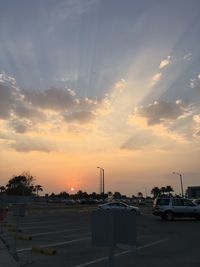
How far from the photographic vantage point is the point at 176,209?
40.2 metres

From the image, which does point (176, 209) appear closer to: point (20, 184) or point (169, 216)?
point (169, 216)

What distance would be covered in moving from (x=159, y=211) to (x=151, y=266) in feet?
90.4

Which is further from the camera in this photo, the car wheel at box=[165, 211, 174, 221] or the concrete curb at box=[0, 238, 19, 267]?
the car wheel at box=[165, 211, 174, 221]

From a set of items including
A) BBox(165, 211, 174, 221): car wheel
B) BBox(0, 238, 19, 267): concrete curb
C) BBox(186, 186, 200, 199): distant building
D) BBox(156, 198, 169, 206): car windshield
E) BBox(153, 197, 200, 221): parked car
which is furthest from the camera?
BBox(186, 186, 200, 199): distant building

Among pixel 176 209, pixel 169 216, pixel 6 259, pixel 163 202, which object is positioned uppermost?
pixel 163 202

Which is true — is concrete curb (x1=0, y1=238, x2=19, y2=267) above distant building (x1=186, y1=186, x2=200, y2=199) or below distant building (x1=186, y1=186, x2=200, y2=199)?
below

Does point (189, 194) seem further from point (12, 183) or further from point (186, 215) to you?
point (186, 215)

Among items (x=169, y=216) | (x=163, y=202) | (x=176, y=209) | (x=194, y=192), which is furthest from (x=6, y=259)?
(x=194, y=192)

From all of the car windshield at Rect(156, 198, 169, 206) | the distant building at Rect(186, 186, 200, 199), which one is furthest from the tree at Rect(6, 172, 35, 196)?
the car windshield at Rect(156, 198, 169, 206)

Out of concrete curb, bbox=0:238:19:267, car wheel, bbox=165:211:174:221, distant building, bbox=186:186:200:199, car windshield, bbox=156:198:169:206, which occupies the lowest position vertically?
concrete curb, bbox=0:238:19:267

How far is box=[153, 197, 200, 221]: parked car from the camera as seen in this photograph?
40.1 meters

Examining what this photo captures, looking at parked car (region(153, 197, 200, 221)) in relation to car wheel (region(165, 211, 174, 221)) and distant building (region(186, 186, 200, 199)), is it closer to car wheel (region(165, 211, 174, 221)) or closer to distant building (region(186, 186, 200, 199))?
car wheel (region(165, 211, 174, 221))

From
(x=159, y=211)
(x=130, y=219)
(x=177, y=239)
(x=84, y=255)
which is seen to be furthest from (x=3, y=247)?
(x=159, y=211)

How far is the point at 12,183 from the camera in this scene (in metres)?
175
